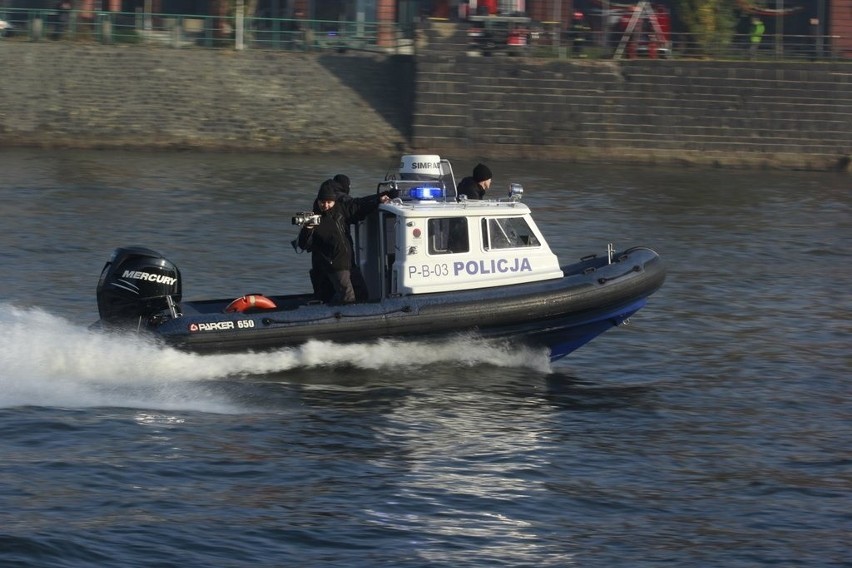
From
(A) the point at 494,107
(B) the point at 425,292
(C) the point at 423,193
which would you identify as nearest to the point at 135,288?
(B) the point at 425,292

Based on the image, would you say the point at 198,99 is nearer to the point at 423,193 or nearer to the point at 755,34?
the point at 755,34

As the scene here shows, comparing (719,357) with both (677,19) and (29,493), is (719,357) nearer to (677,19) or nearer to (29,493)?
(29,493)

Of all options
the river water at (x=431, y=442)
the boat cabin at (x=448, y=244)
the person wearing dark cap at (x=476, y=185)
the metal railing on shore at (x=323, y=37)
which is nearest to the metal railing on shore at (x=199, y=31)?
the metal railing on shore at (x=323, y=37)

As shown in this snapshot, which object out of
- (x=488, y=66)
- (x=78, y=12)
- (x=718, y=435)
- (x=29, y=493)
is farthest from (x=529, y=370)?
(x=78, y=12)

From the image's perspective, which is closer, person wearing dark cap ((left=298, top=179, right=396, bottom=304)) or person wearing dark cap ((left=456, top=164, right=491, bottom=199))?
person wearing dark cap ((left=298, top=179, right=396, bottom=304))

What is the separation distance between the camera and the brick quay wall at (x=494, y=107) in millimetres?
31094

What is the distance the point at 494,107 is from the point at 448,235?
19325 millimetres

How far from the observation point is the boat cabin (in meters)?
12.2

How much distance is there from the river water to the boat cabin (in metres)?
0.59

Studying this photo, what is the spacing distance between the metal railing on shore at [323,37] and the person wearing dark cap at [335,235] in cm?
1967

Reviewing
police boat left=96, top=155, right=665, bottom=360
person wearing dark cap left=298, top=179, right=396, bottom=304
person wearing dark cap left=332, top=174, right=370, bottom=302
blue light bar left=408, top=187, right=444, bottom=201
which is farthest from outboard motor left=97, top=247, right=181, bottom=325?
blue light bar left=408, top=187, right=444, bottom=201

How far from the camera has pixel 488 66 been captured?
103 ft

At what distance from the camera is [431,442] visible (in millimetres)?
10641

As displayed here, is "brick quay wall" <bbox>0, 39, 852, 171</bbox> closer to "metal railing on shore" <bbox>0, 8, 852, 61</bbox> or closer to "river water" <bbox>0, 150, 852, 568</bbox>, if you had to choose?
"metal railing on shore" <bbox>0, 8, 852, 61</bbox>
